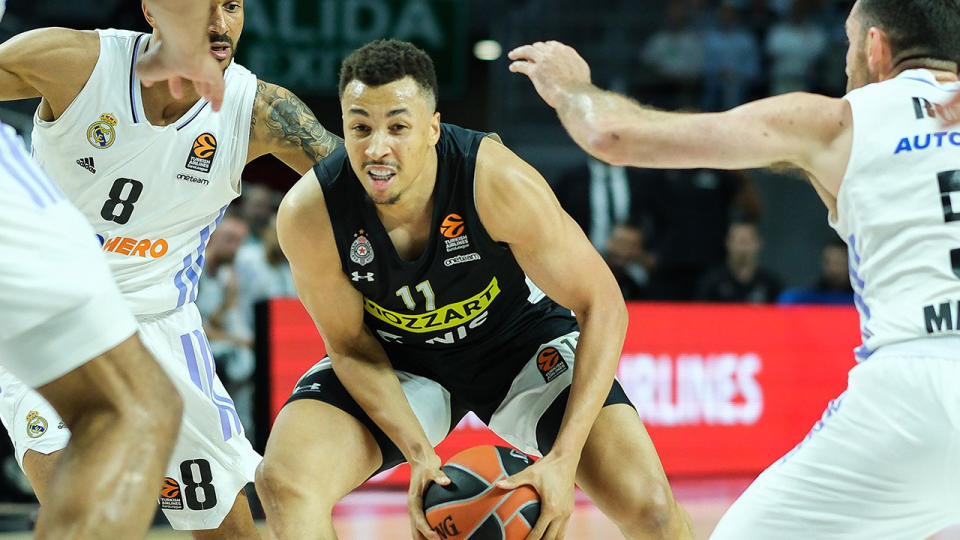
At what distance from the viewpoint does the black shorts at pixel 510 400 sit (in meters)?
4.27

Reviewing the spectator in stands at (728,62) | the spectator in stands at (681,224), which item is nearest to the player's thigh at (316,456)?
the spectator in stands at (681,224)

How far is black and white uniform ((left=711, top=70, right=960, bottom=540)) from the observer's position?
289 cm

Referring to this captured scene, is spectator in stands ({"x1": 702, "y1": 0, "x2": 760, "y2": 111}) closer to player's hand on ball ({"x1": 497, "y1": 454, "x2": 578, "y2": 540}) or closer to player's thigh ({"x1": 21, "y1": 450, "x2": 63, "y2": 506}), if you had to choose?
player's hand on ball ({"x1": 497, "y1": 454, "x2": 578, "y2": 540})

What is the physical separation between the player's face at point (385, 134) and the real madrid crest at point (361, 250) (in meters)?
0.16

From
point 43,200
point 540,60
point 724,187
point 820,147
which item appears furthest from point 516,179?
point 724,187

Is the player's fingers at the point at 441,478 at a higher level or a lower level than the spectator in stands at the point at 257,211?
lower

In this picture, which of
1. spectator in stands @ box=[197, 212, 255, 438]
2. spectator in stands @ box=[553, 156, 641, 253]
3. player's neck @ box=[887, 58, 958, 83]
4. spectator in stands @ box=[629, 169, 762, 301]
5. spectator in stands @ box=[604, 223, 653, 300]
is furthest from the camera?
spectator in stands @ box=[553, 156, 641, 253]

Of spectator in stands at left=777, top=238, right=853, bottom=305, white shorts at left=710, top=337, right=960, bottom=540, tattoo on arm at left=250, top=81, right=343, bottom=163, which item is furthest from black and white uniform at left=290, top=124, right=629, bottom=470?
spectator in stands at left=777, top=238, right=853, bottom=305

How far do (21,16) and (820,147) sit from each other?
9814 mm

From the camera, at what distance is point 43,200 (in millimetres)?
2324

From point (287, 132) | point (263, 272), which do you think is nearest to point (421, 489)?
point (287, 132)

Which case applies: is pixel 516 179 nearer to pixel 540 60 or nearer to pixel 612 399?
pixel 540 60

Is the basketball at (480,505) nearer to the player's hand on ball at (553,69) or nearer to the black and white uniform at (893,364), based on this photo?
the black and white uniform at (893,364)

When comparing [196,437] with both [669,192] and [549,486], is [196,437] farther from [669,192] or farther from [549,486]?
[669,192]
